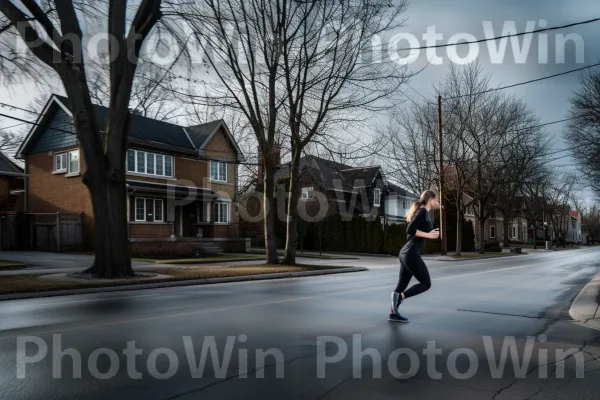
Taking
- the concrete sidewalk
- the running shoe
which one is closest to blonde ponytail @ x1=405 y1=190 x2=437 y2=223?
the running shoe

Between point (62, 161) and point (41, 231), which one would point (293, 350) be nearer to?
point (41, 231)

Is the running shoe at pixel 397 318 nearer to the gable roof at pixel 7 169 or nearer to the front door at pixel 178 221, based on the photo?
the front door at pixel 178 221

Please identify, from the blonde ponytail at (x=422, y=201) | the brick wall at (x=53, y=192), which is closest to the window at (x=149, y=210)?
the brick wall at (x=53, y=192)

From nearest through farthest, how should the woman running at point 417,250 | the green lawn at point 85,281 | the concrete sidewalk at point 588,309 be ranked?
the woman running at point 417,250 → the concrete sidewalk at point 588,309 → the green lawn at point 85,281

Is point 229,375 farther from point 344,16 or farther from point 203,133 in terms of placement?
point 203,133

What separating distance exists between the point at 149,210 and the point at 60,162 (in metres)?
5.83

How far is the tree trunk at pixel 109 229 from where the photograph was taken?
14664 mm

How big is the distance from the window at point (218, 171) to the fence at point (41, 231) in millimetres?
9455

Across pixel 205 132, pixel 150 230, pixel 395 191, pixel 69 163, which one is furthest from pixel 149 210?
pixel 395 191

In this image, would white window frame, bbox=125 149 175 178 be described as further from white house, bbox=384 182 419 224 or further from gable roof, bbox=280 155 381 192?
white house, bbox=384 182 419 224

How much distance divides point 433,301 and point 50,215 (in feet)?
86.4

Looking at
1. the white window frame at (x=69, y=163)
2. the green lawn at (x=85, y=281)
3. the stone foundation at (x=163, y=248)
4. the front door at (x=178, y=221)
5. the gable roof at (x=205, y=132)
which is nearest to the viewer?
the green lawn at (x=85, y=281)

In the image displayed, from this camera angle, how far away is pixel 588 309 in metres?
8.65

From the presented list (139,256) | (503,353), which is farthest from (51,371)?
(139,256)
